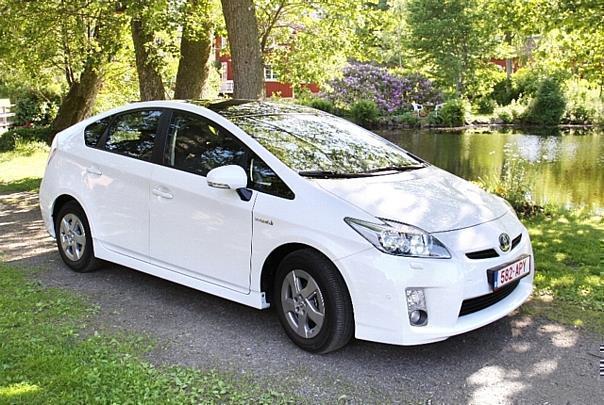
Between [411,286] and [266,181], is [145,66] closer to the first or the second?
[266,181]

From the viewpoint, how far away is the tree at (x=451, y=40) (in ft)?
126

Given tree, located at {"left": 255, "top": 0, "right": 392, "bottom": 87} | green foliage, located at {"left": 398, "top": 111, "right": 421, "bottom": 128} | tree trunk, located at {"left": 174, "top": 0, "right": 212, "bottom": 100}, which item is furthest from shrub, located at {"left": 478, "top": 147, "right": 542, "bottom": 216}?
green foliage, located at {"left": 398, "top": 111, "right": 421, "bottom": 128}

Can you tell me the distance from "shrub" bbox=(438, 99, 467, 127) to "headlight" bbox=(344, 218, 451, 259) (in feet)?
102

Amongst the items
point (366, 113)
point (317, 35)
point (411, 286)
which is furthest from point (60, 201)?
point (366, 113)

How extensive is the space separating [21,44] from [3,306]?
10.5m

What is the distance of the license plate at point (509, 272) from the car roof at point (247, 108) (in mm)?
2202

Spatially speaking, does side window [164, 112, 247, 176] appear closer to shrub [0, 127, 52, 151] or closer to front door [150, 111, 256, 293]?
front door [150, 111, 256, 293]

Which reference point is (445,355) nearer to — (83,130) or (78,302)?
(78,302)

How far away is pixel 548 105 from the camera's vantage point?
3375 cm

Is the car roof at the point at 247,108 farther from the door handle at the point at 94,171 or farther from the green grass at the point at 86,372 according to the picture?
the green grass at the point at 86,372

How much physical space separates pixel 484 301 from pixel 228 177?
187 cm

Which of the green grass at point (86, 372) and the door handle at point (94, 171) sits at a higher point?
the door handle at point (94, 171)

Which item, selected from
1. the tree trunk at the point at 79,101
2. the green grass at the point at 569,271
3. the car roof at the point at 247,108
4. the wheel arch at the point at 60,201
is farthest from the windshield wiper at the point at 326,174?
the tree trunk at the point at 79,101

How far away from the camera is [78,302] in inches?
197
